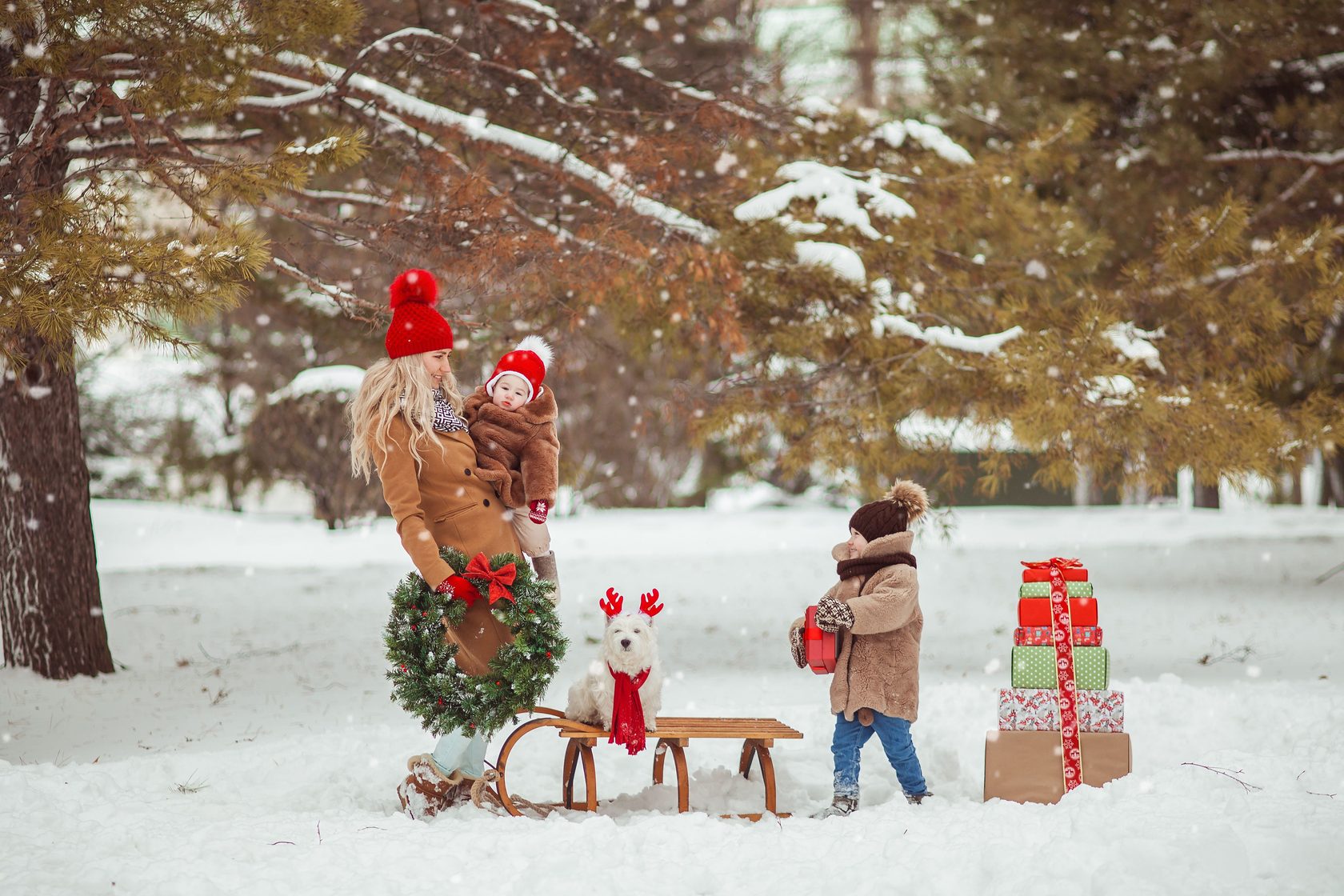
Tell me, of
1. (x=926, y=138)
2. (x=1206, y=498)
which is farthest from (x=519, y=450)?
(x=1206, y=498)

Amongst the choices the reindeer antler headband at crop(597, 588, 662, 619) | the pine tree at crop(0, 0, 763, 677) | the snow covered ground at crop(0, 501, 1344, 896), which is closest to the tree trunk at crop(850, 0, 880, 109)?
the snow covered ground at crop(0, 501, 1344, 896)

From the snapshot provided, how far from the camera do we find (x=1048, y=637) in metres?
4.70

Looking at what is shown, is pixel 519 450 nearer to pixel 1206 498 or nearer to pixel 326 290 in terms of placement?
pixel 326 290

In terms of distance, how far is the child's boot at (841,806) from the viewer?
451 cm

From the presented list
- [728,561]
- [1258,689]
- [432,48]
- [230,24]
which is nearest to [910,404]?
[1258,689]

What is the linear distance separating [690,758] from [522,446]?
6.41ft

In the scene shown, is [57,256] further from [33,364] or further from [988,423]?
[988,423]

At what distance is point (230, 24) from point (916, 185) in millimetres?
4431

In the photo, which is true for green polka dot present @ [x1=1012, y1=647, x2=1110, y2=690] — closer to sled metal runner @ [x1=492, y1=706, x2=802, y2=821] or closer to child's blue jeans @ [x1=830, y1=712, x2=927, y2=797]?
child's blue jeans @ [x1=830, y1=712, x2=927, y2=797]

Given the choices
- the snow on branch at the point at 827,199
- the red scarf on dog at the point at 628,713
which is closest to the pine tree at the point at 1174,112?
the snow on branch at the point at 827,199

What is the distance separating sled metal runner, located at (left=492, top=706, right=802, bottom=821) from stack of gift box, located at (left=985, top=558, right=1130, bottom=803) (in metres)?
0.89

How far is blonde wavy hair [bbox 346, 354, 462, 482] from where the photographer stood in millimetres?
4398

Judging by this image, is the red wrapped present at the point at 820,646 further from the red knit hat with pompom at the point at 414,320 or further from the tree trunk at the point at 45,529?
the tree trunk at the point at 45,529

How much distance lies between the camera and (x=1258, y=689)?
21.2 ft
